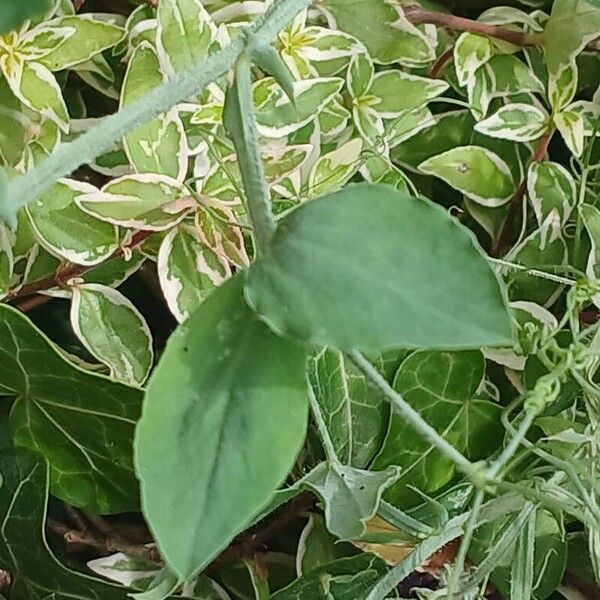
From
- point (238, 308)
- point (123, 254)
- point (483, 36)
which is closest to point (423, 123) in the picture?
point (483, 36)

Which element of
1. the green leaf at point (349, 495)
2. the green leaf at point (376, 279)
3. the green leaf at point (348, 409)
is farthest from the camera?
the green leaf at point (348, 409)

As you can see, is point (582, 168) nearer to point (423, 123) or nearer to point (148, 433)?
point (423, 123)

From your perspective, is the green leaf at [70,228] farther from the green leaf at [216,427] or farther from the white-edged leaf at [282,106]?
the green leaf at [216,427]

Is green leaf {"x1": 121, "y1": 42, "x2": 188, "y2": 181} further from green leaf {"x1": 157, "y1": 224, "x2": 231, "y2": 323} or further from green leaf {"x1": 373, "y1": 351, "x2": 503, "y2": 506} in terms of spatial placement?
green leaf {"x1": 373, "y1": 351, "x2": 503, "y2": 506}

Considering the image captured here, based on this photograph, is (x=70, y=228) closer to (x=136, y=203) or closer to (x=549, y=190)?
(x=136, y=203)

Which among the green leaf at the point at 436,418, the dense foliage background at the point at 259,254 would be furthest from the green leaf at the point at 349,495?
the green leaf at the point at 436,418

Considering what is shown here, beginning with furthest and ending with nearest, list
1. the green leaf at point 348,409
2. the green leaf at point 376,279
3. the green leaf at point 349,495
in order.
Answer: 1. the green leaf at point 348,409
2. the green leaf at point 349,495
3. the green leaf at point 376,279

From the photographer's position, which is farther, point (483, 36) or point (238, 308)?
point (483, 36)
